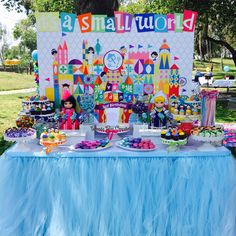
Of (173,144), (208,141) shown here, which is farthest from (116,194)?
(208,141)

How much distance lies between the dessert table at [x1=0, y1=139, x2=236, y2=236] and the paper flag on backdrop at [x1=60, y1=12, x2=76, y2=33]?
4.92 ft

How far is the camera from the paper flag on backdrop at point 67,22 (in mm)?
3547

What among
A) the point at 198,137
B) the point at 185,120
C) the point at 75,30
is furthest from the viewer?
the point at 75,30

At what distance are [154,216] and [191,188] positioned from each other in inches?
14.8

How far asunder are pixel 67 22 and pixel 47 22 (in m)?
0.21

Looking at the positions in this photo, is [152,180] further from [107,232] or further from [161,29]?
[161,29]

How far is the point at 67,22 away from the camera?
3.57 metres

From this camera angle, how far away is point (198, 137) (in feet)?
9.62

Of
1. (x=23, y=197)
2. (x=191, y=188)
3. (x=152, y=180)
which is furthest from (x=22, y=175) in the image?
(x=191, y=188)

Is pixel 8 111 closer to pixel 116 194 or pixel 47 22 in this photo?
pixel 47 22

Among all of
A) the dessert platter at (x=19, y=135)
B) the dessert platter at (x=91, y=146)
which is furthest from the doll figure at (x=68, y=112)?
the dessert platter at (x=91, y=146)

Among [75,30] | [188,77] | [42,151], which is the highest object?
[75,30]

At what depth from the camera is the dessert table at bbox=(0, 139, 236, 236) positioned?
2.68m

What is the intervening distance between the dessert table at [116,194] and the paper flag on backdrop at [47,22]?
149cm
